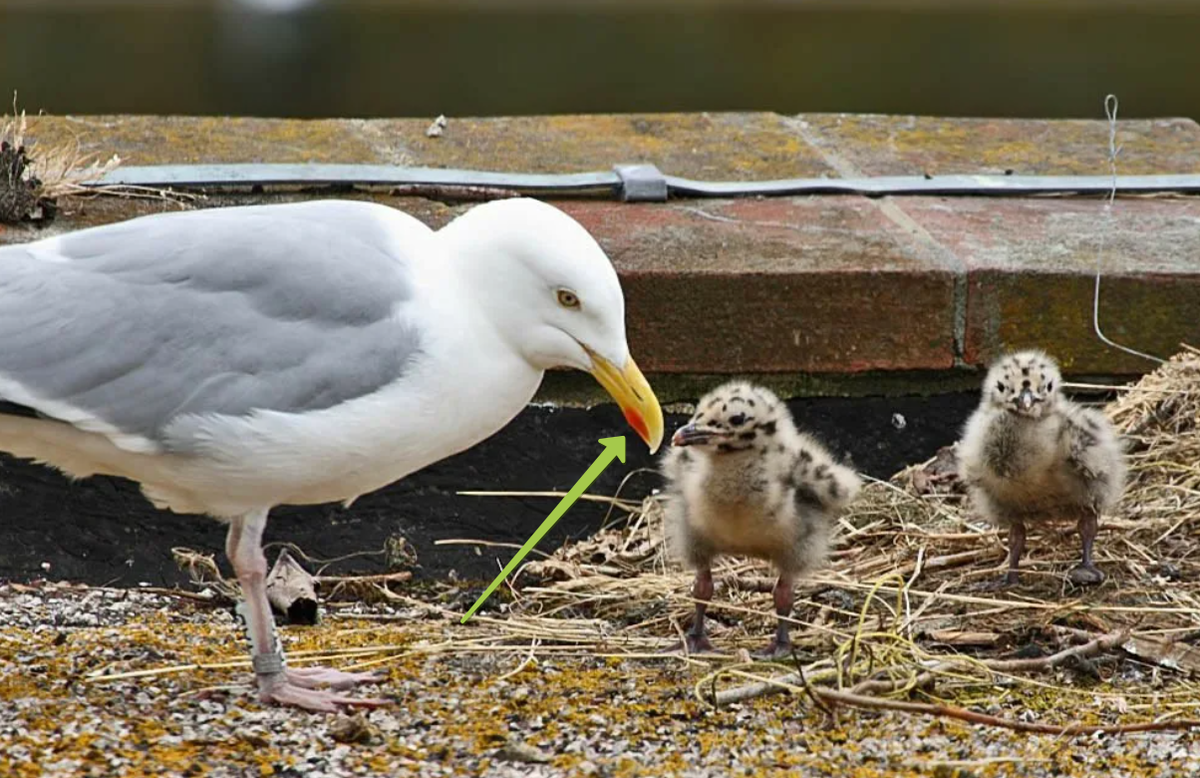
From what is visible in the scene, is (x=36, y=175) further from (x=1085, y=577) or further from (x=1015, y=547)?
(x=1085, y=577)

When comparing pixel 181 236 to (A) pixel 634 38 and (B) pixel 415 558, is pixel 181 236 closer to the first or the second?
(B) pixel 415 558

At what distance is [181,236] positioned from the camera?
362 centimetres

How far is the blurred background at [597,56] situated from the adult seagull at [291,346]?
8061 mm

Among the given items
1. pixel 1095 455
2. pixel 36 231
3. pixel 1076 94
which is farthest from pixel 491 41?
pixel 1095 455

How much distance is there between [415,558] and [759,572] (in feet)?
2.59

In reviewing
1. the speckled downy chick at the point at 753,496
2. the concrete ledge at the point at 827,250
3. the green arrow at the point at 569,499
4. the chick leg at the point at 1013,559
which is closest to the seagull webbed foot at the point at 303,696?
the green arrow at the point at 569,499

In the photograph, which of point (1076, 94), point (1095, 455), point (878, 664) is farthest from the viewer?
point (1076, 94)

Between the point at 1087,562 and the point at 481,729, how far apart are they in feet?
5.15

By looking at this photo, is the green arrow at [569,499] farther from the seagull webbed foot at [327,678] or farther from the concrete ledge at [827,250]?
the seagull webbed foot at [327,678]

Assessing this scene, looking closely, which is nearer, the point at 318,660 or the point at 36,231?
the point at 318,660

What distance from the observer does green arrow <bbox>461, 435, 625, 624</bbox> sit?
4.46 m

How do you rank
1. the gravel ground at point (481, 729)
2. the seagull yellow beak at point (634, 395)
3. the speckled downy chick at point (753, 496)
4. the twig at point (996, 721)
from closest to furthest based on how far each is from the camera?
the gravel ground at point (481, 729)
the twig at point (996, 721)
the seagull yellow beak at point (634, 395)
the speckled downy chick at point (753, 496)

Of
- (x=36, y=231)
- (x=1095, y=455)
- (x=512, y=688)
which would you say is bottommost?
(x=512, y=688)

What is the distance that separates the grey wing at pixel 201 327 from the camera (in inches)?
137
